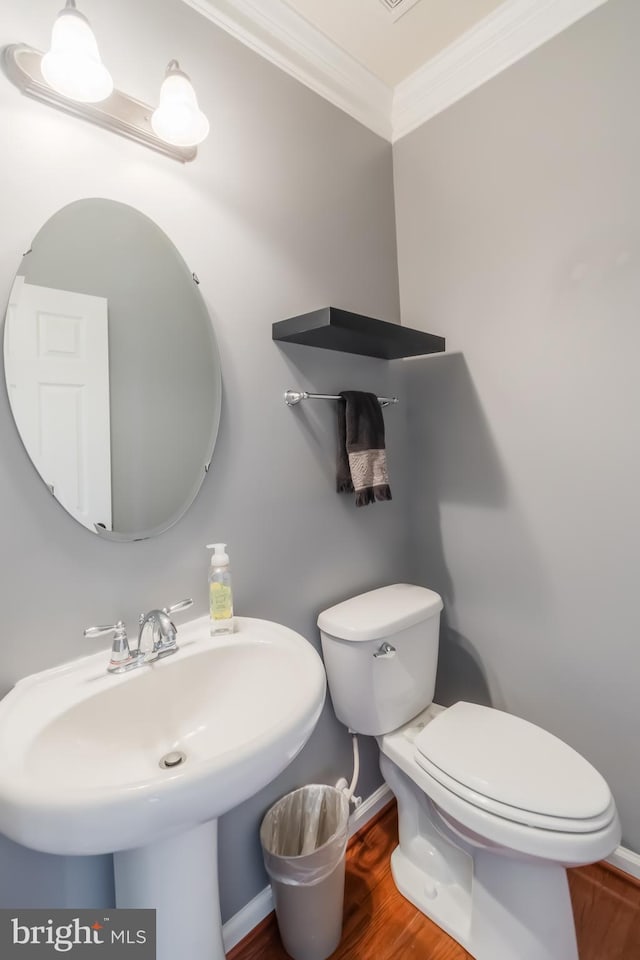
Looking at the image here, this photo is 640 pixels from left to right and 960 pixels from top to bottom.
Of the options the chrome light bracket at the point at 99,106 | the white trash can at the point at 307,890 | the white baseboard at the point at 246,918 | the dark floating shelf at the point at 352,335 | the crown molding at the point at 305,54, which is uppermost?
the crown molding at the point at 305,54

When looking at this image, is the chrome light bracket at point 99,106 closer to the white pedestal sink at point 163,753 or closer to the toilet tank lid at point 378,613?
the white pedestal sink at point 163,753

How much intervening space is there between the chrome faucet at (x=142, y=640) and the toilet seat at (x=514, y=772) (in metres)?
0.71

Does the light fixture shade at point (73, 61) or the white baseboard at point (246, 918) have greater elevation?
the light fixture shade at point (73, 61)

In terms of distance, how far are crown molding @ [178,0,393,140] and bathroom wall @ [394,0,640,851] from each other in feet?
0.59

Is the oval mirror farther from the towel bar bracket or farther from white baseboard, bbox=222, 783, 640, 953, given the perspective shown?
white baseboard, bbox=222, 783, 640, 953

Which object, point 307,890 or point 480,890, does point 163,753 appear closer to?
point 307,890

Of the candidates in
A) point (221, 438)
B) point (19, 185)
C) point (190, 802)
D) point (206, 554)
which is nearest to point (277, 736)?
point (190, 802)

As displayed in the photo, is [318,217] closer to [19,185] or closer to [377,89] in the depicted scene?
[377,89]

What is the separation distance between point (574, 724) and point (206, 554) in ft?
3.98

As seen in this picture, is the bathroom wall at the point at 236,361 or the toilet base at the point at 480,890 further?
the toilet base at the point at 480,890

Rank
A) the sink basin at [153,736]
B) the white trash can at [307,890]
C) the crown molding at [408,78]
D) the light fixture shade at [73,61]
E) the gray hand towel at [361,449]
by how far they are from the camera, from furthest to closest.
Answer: the gray hand towel at [361,449] < the crown molding at [408,78] < the white trash can at [307,890] < the light fixture shade at [73,61] < the sink basin at [153,736]

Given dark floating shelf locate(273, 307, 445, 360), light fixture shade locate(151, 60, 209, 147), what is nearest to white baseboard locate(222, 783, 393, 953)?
dark floating shelf locate(273, 307, 445, 360)

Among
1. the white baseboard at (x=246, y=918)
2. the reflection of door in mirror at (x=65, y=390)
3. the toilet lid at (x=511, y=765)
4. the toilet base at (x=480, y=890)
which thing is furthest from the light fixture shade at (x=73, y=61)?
the white baseboard at (x=246, y=918)

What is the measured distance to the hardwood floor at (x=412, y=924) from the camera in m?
1.11
